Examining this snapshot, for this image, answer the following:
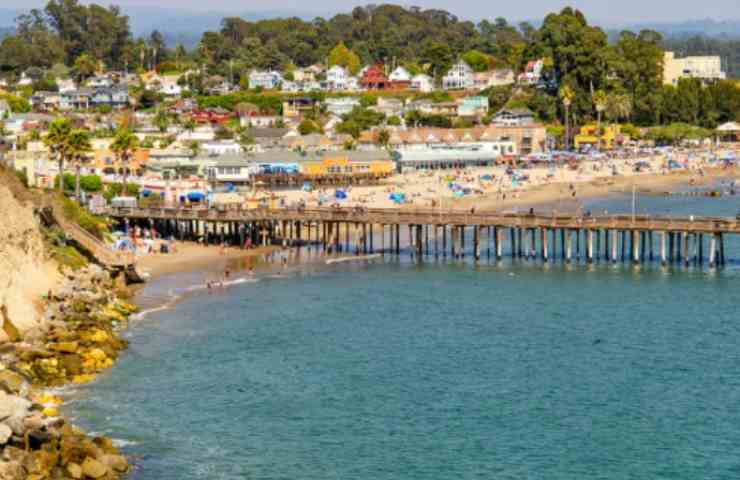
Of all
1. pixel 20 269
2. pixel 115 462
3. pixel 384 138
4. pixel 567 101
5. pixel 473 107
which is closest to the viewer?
pixel 115 462

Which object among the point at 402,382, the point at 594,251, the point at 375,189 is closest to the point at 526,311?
the point at 402,382

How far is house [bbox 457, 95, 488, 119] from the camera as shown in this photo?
172 meters

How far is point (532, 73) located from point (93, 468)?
150513 millimetres

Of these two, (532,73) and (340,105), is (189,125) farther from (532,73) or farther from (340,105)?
(532,73)

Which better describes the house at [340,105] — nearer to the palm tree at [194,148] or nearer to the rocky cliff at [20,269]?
the palm tree at [194,148]

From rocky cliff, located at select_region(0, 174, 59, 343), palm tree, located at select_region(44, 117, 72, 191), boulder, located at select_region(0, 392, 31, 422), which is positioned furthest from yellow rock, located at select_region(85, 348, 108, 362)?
palm tree, located at select_region(44, 117, 72, 191)

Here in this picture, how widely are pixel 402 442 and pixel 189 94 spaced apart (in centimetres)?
14952

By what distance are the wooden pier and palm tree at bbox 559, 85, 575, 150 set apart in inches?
2763

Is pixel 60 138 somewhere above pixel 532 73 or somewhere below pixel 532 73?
below

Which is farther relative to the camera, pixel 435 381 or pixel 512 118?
pixel 512 118

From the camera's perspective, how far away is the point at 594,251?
79000mm

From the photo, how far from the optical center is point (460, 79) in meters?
195

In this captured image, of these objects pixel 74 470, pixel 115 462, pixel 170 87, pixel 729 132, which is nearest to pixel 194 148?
pixel 170 87

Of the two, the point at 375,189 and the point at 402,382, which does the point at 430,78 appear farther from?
the point at 402,382
